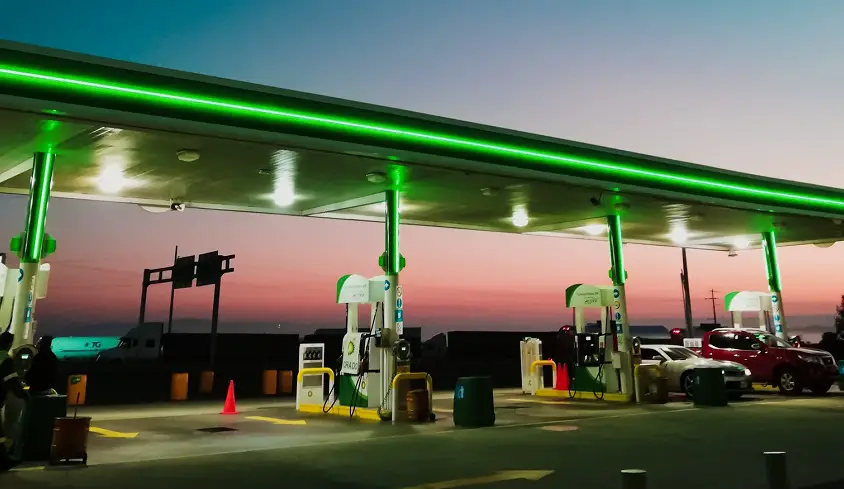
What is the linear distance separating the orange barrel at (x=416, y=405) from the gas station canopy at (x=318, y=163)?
419cm

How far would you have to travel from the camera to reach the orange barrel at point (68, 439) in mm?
7961

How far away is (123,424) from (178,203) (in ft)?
16.5

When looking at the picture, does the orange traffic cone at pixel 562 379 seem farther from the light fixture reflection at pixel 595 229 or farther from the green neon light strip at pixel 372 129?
the green neon light strip at pixel 372 129

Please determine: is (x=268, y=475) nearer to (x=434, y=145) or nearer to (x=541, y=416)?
(x=434, y=145)

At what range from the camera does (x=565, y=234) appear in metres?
21.3

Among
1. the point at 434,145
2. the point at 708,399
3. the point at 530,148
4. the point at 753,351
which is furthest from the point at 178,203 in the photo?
the point at 753,351

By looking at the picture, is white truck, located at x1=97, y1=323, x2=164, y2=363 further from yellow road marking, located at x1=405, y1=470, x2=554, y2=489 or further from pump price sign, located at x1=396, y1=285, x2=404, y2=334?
yellow road marking, located at x1=405, y1=470, x2=554, y2=489

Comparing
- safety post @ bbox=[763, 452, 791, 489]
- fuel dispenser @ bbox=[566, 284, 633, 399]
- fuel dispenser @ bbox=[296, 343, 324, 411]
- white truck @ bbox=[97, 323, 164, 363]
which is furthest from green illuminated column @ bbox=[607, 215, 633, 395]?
white truck @ bbox=[97, 323, 164, 363]

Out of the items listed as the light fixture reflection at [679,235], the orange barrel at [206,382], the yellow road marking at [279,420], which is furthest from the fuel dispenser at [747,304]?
the orange barrel at [206,382]

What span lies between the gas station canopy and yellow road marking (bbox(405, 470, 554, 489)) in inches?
229

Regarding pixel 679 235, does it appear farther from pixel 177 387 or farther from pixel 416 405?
pixel 177 387

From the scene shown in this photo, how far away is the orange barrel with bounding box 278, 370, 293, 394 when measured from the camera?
22125 mm

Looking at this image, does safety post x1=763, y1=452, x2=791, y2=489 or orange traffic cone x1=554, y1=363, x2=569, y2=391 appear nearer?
safety post x1=763, y1=452, x2=791, y2=489

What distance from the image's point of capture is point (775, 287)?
795 inches
